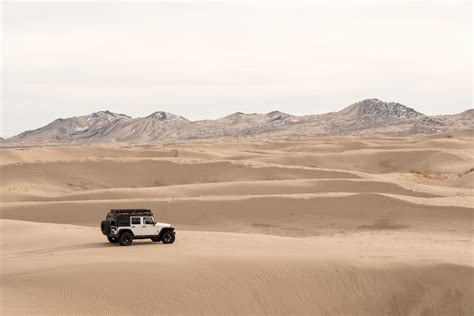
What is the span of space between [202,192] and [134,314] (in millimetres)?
18796

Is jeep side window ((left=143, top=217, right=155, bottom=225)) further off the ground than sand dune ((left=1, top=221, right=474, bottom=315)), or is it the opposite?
jeep side window ((left=143, top=217, right=155, bottom=225))

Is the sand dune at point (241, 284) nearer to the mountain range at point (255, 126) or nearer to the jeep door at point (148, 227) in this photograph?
the jeep door at point (148, 227)

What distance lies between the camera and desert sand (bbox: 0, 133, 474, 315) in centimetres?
1080

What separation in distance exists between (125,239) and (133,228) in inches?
12.8

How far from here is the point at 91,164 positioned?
41.2 m

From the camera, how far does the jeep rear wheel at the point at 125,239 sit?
611 inches

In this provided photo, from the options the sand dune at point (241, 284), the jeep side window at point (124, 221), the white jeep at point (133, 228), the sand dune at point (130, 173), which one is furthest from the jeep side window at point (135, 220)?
the sand dune at point (130, 173)

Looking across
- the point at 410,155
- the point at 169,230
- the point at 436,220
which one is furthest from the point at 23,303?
the point at 410,155

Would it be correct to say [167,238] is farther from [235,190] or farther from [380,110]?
[380,110]

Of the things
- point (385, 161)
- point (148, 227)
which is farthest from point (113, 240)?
point (385, 161)

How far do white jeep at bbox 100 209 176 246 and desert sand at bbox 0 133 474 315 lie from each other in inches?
14.1

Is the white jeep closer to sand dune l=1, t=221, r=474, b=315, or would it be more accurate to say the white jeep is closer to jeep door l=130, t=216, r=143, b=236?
jeep door l=130, t=216, r=143, b=236

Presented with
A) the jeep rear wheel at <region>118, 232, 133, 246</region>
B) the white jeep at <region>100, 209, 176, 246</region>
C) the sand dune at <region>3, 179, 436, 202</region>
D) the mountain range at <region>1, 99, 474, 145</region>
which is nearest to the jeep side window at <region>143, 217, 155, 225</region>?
the white jeep at <region>100, 209, 176, 246</region>

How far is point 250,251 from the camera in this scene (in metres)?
14.1
